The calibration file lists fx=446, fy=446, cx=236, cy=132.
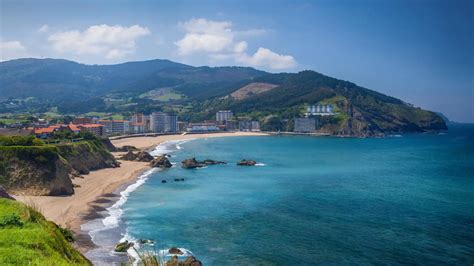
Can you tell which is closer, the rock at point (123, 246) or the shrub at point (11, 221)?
the shrub at point (11, 221)

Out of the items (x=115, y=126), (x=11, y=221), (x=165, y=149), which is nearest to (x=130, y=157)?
(x=165, y=149)

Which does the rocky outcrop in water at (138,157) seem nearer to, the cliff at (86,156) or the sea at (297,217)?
the cliff at (86,156)

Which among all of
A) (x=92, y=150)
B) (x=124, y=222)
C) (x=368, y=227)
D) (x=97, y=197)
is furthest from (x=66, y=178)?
(x=368, y=227)

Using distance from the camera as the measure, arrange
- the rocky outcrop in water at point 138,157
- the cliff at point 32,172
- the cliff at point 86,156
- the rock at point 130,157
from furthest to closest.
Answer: the rock at point 130,157
the rocky outcrop in water at point 138,157
the cliff at point 86,156
the cliff at point 32,172

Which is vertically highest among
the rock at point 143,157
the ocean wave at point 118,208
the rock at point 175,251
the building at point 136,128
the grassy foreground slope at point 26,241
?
the building at point 136,128

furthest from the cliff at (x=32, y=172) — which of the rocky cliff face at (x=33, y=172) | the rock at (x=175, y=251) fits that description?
the rock at (x=175, y=251)

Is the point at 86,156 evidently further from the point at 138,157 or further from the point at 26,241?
the point at 26,241

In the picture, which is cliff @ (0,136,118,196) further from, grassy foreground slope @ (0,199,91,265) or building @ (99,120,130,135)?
building @ (99,120,130,135)
